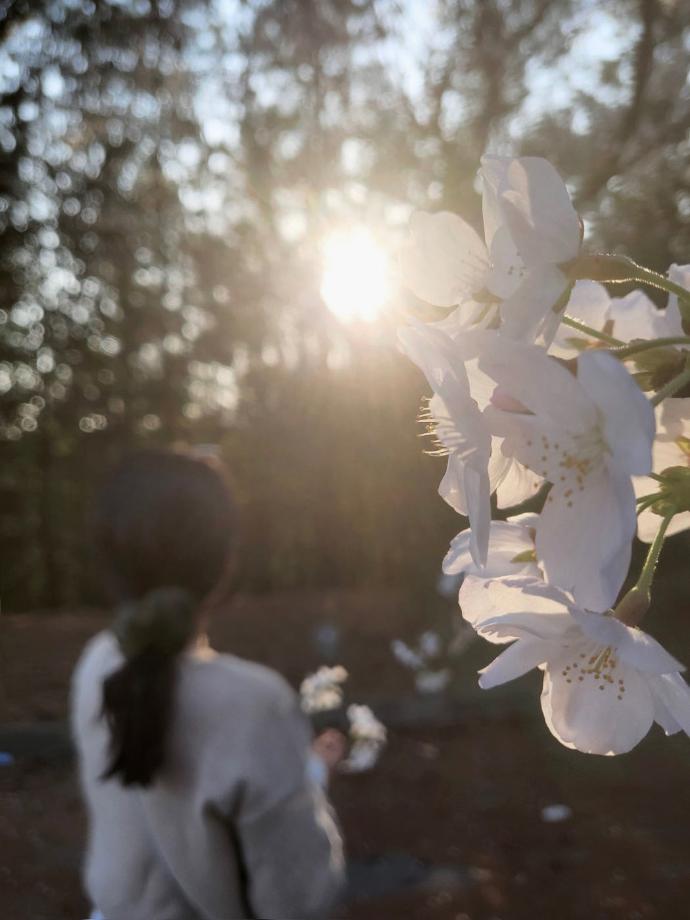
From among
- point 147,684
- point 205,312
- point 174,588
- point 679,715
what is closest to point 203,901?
point 147,684

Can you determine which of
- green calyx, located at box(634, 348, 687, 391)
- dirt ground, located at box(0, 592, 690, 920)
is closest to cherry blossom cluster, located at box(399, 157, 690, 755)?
green calyx, located at box(634, 348, 687, 391)

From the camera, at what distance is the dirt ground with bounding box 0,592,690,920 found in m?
3.71

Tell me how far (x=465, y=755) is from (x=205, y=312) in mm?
5227

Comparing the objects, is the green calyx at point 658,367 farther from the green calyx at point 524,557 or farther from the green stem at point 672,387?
the green calyx at point 524,557

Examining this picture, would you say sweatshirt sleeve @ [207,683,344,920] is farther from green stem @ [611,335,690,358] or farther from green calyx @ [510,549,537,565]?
green stem @ [611,335,690,358]

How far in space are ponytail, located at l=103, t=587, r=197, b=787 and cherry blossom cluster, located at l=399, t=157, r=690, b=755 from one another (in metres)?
1.11

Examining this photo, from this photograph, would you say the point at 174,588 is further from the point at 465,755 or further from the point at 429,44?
the point at 429,44

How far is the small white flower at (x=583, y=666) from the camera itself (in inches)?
21.7

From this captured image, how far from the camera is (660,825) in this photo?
4066mm

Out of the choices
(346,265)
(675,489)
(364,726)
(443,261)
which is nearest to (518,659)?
(675,489)

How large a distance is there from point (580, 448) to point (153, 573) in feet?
4.43

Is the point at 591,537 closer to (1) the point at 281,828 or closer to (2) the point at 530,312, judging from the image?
(2) the point at 530,312

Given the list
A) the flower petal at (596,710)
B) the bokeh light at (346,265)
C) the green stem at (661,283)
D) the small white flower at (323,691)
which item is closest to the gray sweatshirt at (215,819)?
the bokeh light at (346,265)

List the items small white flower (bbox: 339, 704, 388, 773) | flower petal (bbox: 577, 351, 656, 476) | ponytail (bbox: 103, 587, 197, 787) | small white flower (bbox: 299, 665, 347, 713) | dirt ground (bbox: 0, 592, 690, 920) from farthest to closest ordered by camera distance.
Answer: small white flower (bbox: 339, 704, 388, 773), small white flower (bbox: 299, 665, 347, 713), dirt ground (bbox: 0, 592, 690, 920), ponytail (bbox: 103, 587, 197, 787), flower petal (bbox: 577, 351, 656, 476)
